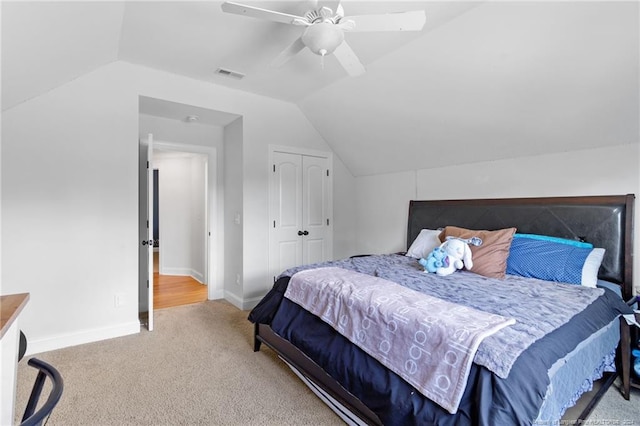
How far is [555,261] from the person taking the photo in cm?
248

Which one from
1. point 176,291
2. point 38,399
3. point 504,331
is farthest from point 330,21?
point 176,291

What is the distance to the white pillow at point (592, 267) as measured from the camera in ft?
7.64

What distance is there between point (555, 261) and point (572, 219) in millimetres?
552

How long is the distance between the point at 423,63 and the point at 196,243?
4.43m

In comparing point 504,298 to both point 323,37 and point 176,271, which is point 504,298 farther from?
point 176,271

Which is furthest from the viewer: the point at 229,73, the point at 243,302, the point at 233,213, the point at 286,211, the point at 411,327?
the point at 286,211

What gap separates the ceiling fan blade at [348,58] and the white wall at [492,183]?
1948 millimetres

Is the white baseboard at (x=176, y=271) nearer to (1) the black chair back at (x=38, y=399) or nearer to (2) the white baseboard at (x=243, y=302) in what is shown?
(2) the white baseboard at (x=243, y=302)

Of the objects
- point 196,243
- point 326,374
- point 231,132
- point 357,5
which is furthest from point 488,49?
point 196,243

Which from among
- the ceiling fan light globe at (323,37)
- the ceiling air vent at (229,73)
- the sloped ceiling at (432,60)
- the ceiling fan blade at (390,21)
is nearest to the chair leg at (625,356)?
the sloped ceiling at (432,60)

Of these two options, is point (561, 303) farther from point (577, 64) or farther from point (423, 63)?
point (423, 63)

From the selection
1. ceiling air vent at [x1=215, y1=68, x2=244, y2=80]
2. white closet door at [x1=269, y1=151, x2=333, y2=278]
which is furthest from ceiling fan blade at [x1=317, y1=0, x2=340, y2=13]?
white closet door at [x1=269, y1=151, x2=333, y2=278]

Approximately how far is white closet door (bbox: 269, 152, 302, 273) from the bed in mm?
1361

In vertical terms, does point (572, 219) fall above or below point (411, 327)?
above
